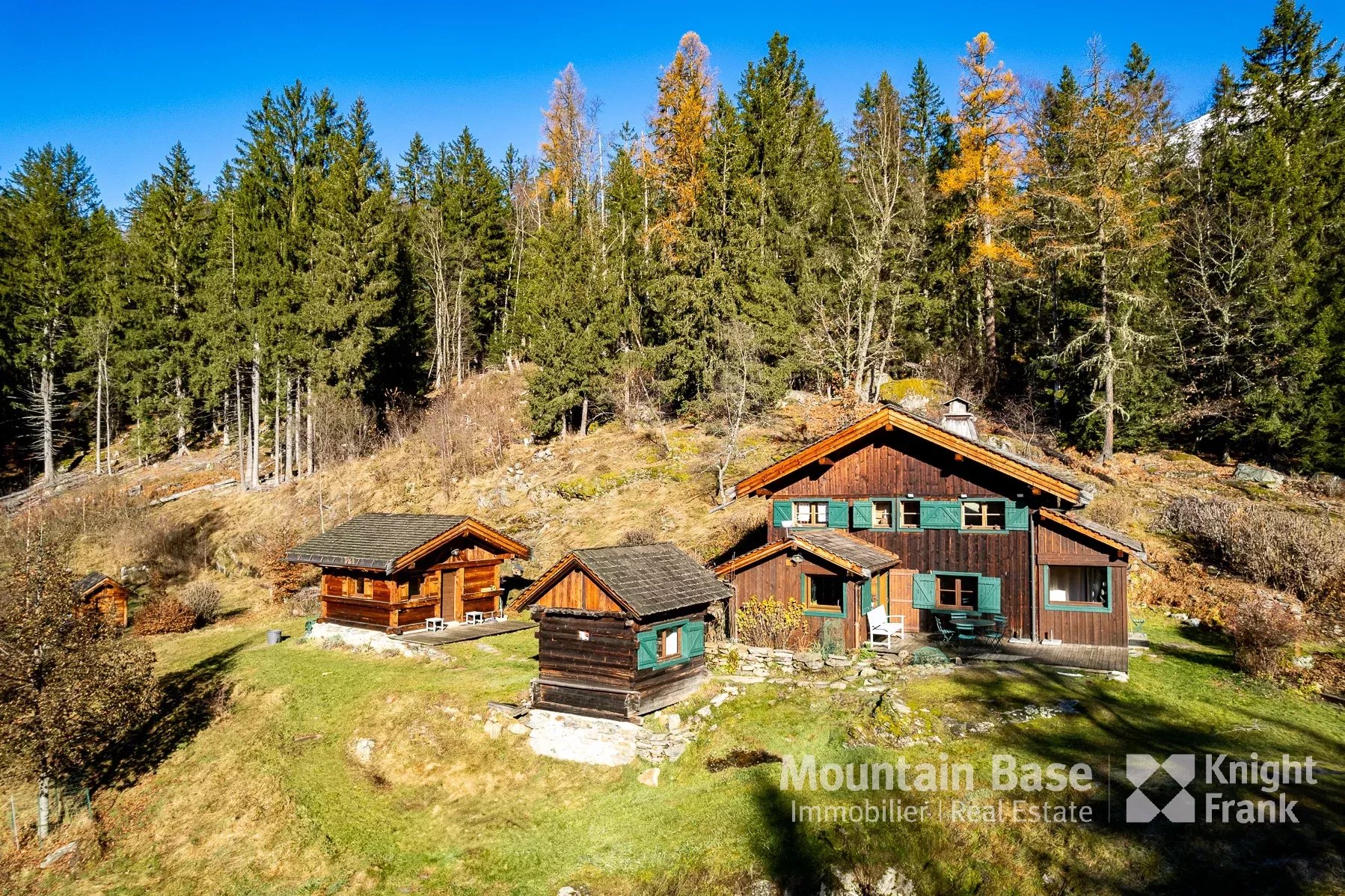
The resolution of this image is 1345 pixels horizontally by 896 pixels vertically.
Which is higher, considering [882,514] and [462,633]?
[882,514]

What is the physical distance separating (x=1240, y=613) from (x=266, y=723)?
25.9 meters

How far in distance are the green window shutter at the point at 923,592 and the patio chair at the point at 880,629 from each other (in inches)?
38.9

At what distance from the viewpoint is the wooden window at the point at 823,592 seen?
2031cm

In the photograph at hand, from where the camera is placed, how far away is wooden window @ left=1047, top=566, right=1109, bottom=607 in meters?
20.2

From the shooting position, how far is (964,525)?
21.2 m

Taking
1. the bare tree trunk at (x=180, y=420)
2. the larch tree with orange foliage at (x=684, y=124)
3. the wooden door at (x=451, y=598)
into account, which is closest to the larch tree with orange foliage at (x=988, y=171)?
the larch tree with orange foliage at (x=684, y=124)

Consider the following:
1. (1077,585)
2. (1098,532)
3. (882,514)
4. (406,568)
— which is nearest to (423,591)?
(406,568)

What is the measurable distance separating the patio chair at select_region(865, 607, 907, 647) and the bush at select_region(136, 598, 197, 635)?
2836cm

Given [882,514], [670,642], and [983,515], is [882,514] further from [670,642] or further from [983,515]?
[670,642]

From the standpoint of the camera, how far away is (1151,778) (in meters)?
12.0

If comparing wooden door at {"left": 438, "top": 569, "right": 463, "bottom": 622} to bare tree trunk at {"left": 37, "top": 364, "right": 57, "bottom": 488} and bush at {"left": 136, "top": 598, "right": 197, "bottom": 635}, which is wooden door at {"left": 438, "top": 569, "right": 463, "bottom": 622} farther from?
bare tree trunk at {"left": 37, "top": 364, "right": 57, "bottom": 488}

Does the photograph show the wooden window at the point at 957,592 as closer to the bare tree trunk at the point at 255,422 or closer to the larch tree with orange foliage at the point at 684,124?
the larch tree with orange foliage at the point at 684,124

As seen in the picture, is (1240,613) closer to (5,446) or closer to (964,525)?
(964,525)

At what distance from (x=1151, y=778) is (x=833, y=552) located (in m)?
9.04
